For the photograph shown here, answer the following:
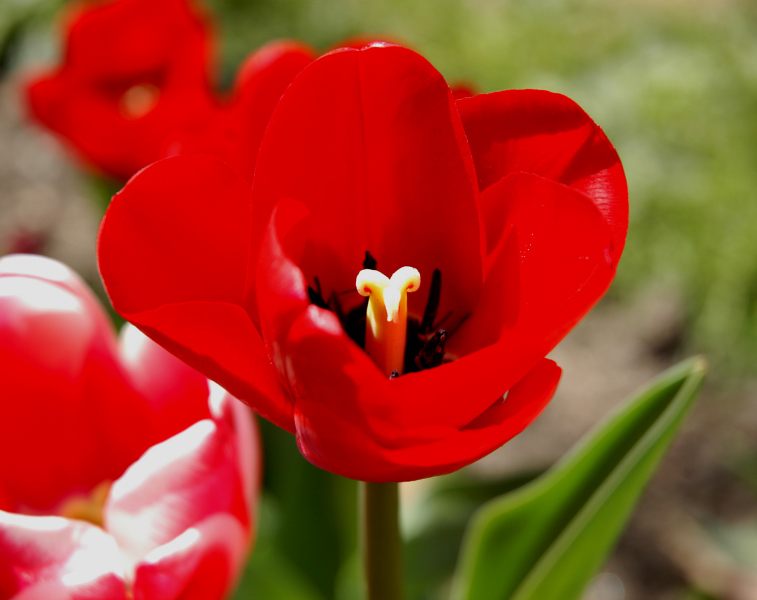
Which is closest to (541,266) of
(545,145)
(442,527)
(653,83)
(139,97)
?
(545,145)

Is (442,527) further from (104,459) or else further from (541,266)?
(541,266)

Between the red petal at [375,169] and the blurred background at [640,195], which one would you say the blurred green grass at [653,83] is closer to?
the blurred background at [640,195]

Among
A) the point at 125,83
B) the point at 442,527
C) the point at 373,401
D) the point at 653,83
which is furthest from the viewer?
the point at 653,83

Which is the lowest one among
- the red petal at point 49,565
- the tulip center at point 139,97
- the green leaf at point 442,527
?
the green leaf at point 442,527

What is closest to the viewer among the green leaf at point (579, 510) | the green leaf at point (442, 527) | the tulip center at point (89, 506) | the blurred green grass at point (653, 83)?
the green leaf at point (579, 510)

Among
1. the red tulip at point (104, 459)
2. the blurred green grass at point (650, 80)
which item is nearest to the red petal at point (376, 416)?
the red tulip at point (104, 459)

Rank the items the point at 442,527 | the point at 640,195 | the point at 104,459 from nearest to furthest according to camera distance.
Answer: the point at 104,459 < the point at 442,527 < the point at 640,195

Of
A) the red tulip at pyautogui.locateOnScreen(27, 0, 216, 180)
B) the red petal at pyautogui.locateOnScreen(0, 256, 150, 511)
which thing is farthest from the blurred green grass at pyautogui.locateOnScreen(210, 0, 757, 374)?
the red petal at pyautogui.locateOnScreen(0, 256, 150, 511)
